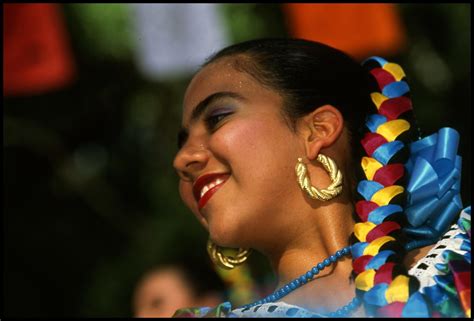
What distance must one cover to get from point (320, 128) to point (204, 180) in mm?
287

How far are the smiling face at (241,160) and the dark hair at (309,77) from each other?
0.04 m

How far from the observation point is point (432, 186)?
2.13 meters

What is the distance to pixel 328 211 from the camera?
2055 mm

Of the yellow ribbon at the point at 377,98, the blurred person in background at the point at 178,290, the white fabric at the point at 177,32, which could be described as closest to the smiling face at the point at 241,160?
the yellow ribbon at the point at 377,98

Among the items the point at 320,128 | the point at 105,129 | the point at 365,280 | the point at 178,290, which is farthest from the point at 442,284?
the point at 105,129

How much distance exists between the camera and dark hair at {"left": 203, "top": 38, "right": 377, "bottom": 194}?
7.02 ft

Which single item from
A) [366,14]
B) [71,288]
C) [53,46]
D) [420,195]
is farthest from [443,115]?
[420,195]

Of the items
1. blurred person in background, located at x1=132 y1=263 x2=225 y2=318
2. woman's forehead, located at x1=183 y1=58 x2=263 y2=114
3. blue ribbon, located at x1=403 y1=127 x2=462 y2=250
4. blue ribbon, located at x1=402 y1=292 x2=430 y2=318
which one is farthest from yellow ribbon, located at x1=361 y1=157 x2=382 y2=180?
blurred person in background, located at x1=132 y1=263 x2=225 y2=318

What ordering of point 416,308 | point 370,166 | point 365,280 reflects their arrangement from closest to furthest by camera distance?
point 416,308 < point 365,280 < point 370,166

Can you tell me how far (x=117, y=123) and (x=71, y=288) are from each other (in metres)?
1.11

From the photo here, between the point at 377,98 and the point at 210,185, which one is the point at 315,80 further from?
the point at 210,185

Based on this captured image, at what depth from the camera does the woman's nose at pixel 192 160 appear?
6.81 feet

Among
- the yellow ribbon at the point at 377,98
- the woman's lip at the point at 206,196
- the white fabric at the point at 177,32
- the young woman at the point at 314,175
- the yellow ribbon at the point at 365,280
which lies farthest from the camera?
the white fabric at the point at 177,32

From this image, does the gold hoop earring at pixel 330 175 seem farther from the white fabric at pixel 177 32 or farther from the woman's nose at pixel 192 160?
the white fabric at pixel 177 32
